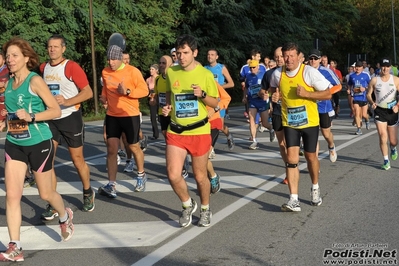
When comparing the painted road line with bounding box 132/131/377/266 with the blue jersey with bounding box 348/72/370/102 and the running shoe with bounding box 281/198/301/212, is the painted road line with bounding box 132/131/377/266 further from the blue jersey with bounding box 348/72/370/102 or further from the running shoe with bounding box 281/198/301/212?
the blue jersey with bounding box 348/72/370/102

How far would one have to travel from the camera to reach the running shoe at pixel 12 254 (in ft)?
20.7

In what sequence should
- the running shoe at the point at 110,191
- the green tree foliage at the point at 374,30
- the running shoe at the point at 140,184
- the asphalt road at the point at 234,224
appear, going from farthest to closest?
1. the green tree foliage at the point at 374,30
2. the running shoe at the point at 140,184
3. the running shoe at the point at 110,191
4. the asphalt road at the point at 234,224

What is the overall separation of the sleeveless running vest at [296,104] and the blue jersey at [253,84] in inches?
276

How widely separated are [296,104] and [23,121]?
129 inches

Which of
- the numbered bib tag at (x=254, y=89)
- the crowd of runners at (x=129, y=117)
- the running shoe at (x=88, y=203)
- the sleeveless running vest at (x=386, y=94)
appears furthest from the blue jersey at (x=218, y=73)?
the running shoe at (x=88, y=203)

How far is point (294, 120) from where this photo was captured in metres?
8.62

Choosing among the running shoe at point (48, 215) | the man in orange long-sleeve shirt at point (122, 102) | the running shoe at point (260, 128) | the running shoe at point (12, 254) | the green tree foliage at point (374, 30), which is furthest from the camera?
the green tree foliage at point (374, 30)

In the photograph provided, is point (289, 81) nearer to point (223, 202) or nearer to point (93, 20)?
point (223, 202)

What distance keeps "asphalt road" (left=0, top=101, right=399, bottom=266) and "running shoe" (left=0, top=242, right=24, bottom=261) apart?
92mm

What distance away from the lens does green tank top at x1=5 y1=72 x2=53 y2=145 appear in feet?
21.7

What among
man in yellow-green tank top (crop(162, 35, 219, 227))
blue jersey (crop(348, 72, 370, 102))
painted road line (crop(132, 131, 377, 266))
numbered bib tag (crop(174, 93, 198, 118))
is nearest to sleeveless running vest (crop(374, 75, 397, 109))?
painted road line (crop(132, 131, 377, 266))

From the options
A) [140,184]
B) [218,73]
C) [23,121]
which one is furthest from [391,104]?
[23,121]

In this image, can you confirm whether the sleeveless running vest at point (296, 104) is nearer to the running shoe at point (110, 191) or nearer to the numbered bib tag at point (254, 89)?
the running shoe at point (110, 191)

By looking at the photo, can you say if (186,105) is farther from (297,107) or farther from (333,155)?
(333,155)
